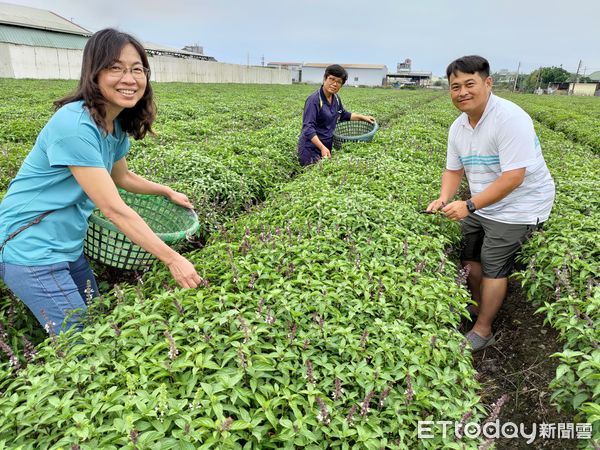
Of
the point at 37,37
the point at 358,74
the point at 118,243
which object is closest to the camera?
the point at 118,243

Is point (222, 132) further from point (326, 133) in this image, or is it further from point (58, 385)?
point (58, 385)

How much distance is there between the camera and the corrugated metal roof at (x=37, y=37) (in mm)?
42125

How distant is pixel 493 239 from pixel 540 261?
413 mm

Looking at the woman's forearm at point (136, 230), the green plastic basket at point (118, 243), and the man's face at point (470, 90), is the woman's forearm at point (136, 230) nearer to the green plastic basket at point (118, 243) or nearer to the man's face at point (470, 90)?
the green plastic basket at point (118, 243)

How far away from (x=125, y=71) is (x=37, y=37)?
54.9m

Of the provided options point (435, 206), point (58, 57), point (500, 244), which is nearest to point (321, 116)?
point (435, 206)

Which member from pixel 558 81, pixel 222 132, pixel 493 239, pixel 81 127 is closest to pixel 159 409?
pixel 81 127

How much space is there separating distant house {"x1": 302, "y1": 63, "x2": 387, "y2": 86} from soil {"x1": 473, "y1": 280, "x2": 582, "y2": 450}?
92968 millimetres

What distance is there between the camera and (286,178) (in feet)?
22.3

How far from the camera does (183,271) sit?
219 centimetres

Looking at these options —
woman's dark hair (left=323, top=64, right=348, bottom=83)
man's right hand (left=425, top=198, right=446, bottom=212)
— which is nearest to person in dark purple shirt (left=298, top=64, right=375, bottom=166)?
woman's dark hair (left=323, top=64, right=348, bottom=83)

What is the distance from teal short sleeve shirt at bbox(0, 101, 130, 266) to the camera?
78.5 inches

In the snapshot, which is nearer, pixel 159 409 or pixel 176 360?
pixel 159 409

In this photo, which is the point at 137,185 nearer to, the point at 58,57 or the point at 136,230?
the point at 136,230
